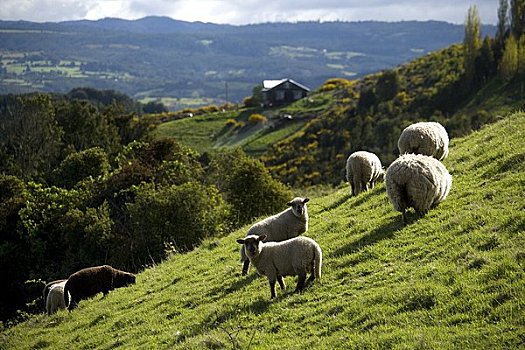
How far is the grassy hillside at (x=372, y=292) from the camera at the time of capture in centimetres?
885

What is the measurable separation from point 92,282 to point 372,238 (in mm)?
11098

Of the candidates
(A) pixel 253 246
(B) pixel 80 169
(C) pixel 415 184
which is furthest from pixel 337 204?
(B) pixel 80 169

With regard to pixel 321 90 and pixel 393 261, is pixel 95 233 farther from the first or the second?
pixel 321 90

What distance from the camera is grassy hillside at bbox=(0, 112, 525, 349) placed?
8.85m

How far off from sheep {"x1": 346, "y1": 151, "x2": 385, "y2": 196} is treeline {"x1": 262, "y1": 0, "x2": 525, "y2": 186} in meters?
36.5

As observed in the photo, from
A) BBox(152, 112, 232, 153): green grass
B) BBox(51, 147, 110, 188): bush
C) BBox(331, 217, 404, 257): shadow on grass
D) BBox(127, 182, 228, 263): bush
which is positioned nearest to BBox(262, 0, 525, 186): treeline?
BBox(152, 112, 232, 153): green grass

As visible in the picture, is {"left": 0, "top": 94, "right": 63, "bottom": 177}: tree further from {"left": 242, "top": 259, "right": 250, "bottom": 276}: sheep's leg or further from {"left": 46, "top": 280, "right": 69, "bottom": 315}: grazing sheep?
{"left": 242, "top": 259, "right": 250, "bottom": 276}: sheep's leg

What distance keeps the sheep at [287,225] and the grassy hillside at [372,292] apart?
0.86m

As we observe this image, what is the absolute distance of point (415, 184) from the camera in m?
13.8

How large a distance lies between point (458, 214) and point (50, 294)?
15.2 metres

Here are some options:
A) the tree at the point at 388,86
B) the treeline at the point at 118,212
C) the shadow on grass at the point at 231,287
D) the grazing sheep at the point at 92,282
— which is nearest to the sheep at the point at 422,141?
the shadow on grass at the point at 231,287

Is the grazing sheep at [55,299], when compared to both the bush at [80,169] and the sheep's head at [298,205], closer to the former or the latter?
the sheep's head at [298,205]

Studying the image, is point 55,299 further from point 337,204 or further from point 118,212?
point 118,212

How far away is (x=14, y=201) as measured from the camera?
37625mm
